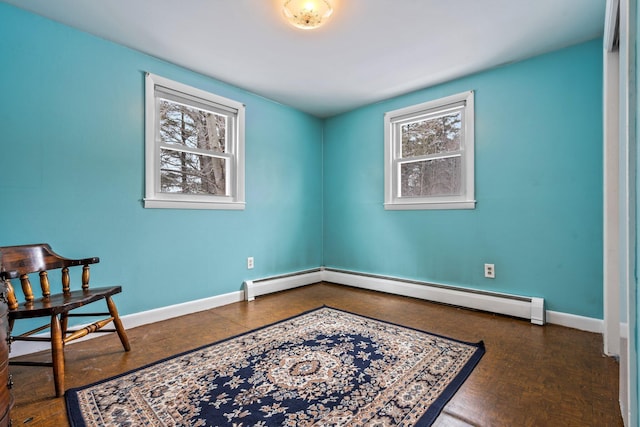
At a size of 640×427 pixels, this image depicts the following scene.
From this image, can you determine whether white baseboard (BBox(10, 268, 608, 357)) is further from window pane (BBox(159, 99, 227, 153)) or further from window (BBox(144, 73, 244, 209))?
window pane (BBox(159, 99, 227, 153))

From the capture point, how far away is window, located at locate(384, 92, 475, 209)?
3033 mm

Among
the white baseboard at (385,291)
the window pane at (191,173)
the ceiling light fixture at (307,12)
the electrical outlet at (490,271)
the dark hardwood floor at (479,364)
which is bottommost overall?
the dark hardwood floor at (479,364)

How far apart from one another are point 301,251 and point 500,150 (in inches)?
98.6

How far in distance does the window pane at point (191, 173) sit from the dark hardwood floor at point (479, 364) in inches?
47.2

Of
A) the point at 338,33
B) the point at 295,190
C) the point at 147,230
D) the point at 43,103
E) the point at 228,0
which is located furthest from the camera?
the point at 295,190

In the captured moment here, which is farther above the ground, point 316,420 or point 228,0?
point 228,0

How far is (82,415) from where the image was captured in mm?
1356

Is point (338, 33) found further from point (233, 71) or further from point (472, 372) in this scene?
point (472, 372)

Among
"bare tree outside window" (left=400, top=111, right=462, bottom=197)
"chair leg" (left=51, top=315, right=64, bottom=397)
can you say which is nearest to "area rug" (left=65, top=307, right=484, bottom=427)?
"chair leg" (left=51, top=315, right=64, bottom=397)

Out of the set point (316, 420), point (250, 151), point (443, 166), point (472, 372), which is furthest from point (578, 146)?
point (250, 151)

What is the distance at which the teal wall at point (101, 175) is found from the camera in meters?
1.99

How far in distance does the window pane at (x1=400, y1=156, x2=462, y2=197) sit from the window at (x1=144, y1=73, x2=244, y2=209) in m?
1.88

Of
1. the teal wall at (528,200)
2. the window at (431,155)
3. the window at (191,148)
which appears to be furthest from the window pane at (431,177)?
the window at (191,148)

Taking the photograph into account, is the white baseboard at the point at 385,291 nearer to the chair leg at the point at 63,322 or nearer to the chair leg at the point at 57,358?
the chair leg at the point at 63,322
